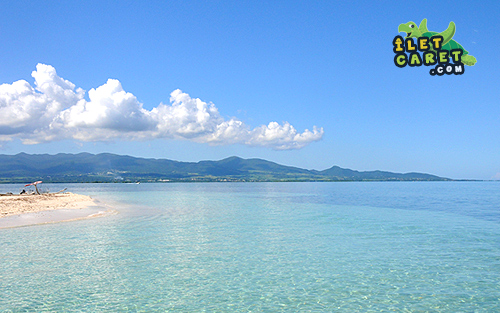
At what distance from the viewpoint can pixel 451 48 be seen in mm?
26969

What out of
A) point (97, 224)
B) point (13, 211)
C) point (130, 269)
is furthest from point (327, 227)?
point (13, 211)

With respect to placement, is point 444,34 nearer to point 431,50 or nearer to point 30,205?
point 431,50

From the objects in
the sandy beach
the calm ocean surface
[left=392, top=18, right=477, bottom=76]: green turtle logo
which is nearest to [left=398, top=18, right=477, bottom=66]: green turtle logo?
[left=392, top=18, right=477, bottom=76]: green turtle logo

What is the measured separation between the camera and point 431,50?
89.7ft

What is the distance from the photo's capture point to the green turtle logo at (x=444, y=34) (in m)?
26.7

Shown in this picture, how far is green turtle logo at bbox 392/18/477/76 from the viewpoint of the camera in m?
26.6

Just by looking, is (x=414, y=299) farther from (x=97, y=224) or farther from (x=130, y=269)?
(x=97, y=224)

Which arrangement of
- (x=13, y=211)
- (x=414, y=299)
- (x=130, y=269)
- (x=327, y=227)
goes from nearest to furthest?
(x=414, y=299) < (x=130, y=269) < (x=327, y=227) < (x=13, y=211)

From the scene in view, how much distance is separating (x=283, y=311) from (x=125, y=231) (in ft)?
84.7

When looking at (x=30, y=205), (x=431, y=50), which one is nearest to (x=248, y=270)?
(x=431, y=50)

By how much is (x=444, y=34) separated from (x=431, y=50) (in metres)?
1.59

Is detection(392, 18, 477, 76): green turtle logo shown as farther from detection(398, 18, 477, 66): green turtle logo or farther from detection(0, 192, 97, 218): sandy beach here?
detection(0, 192, 97, 218): sandy beach

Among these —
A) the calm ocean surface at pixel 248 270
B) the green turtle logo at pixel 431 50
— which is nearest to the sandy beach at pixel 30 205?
the calm ocean surface at pixel 248 270

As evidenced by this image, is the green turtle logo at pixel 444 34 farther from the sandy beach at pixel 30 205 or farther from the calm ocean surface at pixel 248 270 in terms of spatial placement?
the sandy beach at pixel 30 205
